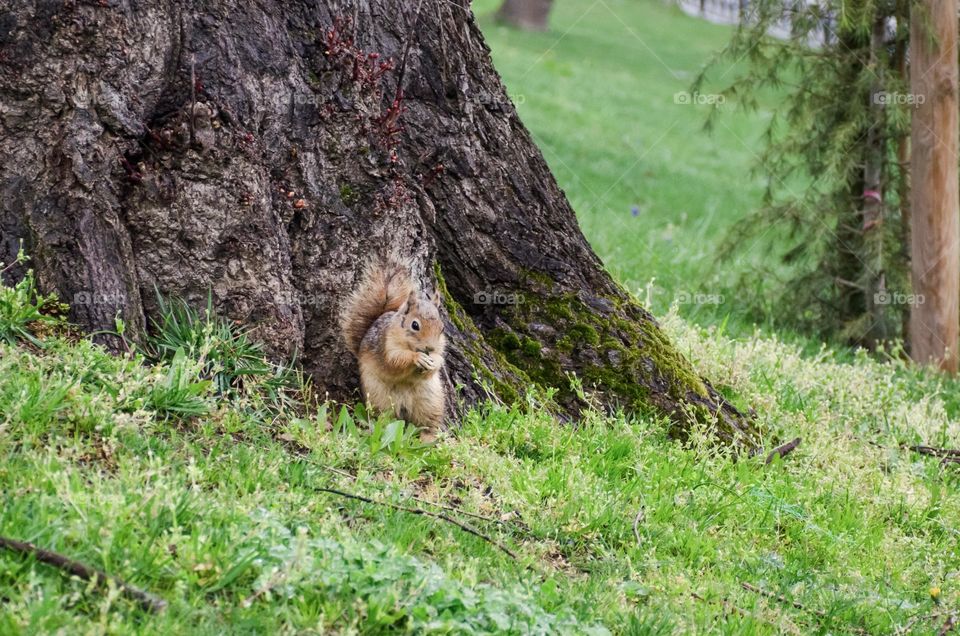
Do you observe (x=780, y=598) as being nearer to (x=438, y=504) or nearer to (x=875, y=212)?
(x=438, y=504)

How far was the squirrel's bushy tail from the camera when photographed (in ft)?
16.2

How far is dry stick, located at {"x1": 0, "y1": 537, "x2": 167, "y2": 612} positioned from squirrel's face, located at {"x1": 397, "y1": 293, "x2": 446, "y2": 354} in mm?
1941

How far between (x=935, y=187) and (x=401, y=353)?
540 centimetres

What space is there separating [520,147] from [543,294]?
2.59ft

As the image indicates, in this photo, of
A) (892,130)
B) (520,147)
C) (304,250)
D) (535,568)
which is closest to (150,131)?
(304,250)

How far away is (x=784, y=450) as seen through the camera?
552cm

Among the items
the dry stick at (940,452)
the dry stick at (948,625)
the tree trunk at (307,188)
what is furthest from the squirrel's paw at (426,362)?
the dry stick at (940,452)

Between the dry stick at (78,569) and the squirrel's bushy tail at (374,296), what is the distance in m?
2.05

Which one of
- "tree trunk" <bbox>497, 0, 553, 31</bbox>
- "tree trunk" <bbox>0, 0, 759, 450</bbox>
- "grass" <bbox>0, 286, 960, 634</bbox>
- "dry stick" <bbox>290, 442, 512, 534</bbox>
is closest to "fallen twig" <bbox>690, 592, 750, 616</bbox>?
"grass" <bbox>0, 286, 960, 634</bbox>

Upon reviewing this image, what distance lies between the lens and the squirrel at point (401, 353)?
186 inches

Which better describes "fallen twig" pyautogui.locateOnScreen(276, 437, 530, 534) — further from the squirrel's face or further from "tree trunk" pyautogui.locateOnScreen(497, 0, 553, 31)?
"tree trunk" pyautogui.locateOnScreen(497, 0, 553, 31)

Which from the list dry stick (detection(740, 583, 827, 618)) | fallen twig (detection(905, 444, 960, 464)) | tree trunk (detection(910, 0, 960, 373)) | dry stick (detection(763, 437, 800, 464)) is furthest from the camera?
tree trunk (detection(910, 0, 960, 373))

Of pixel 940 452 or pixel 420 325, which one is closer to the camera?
pixel 420 325

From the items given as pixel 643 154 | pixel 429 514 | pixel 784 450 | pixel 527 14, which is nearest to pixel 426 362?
pixel 429 514
